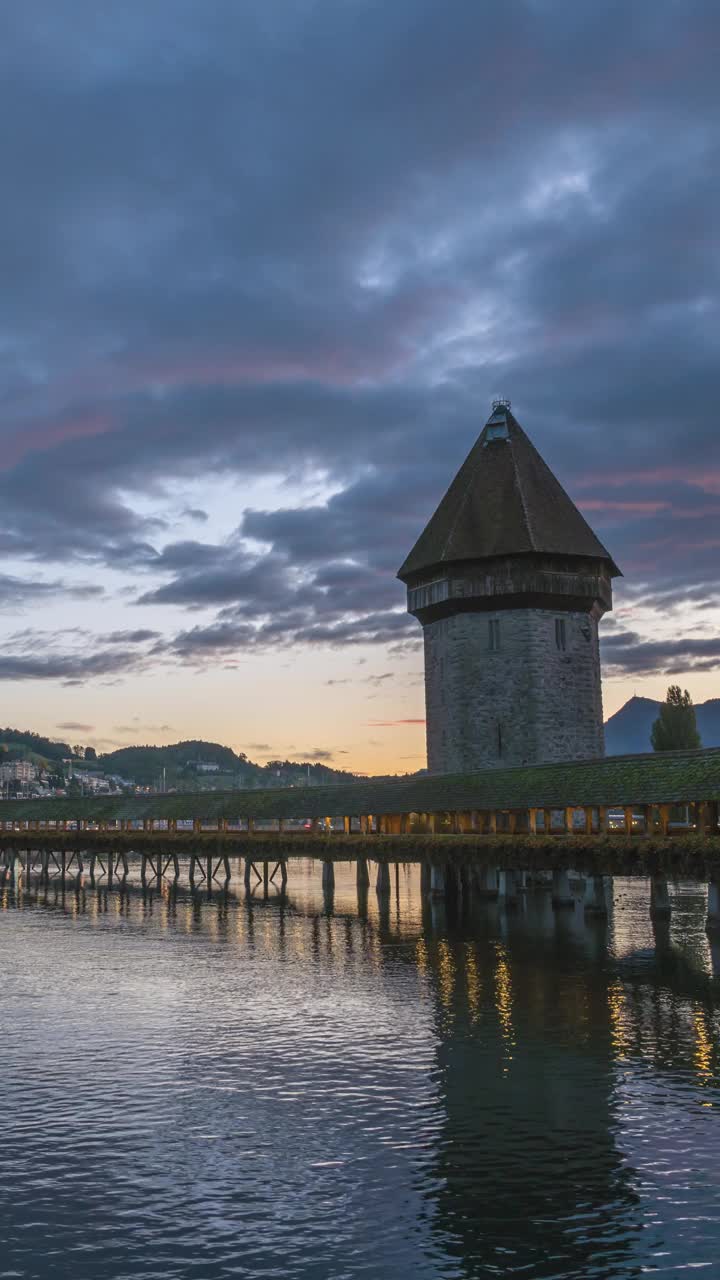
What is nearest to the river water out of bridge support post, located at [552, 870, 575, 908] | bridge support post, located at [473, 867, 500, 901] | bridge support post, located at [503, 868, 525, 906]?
bridge support post, located at [552, 870, 575, 908]

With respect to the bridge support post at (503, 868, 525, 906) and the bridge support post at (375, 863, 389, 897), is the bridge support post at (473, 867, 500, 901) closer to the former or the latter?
the bridge support post at (503, 868, 525, 906)

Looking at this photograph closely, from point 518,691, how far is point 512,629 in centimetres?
367

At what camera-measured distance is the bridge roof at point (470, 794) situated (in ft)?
135

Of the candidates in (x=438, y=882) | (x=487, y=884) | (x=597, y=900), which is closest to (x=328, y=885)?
(x=438, y=882)

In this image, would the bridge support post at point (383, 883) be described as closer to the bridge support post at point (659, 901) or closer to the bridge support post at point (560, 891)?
the bridge support post at point (560, 891)

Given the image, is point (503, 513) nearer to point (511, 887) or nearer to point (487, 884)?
point (487, 884)

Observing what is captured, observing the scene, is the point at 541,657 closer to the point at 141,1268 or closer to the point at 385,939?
the point at 385,939

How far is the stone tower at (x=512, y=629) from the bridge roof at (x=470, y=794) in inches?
272

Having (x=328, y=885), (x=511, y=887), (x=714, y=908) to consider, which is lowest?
(x=328, y=885)

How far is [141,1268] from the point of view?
14.5m

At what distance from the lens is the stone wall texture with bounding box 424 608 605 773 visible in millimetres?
66875

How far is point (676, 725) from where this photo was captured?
319ft

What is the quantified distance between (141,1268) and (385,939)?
102 feet

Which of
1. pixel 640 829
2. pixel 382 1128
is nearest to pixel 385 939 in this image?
pixel 640 829
